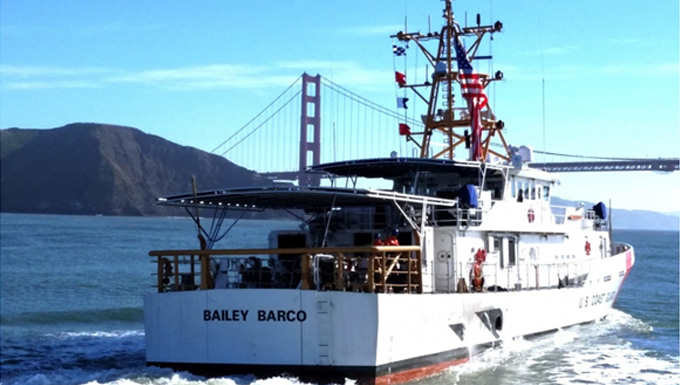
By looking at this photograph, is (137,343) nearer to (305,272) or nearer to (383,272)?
(305,272)

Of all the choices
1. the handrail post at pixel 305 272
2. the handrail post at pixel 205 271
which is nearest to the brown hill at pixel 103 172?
the handrail post at pixel 205 271

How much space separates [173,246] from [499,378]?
58708mm

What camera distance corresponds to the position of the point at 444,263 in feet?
62.5

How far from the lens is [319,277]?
1620 centimetres

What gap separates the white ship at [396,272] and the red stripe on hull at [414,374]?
1.5 inches

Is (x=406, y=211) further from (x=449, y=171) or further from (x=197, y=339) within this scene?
(x=197, y=339)

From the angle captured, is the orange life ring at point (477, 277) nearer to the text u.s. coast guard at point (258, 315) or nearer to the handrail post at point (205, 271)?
the text u.s. coast guard at point (258, 315)

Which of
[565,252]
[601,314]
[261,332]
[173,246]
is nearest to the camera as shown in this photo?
[261,332]

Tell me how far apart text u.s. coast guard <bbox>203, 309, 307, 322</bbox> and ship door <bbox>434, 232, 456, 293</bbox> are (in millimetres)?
4120

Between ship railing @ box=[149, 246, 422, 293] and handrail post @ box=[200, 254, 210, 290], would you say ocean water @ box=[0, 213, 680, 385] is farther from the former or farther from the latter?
ship railing @ box=[149, 246, 422, 293]

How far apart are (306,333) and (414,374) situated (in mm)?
2363

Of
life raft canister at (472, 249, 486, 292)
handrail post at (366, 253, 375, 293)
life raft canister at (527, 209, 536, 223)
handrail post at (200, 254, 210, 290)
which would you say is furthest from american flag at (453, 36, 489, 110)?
handrail post at (200, 254, 210, 290)

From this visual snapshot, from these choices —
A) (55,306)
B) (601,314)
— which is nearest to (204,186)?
(55,306)

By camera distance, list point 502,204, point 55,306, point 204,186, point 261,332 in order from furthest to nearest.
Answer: point 204,186 → point 55,306 → point 502,204 → point 261,332
